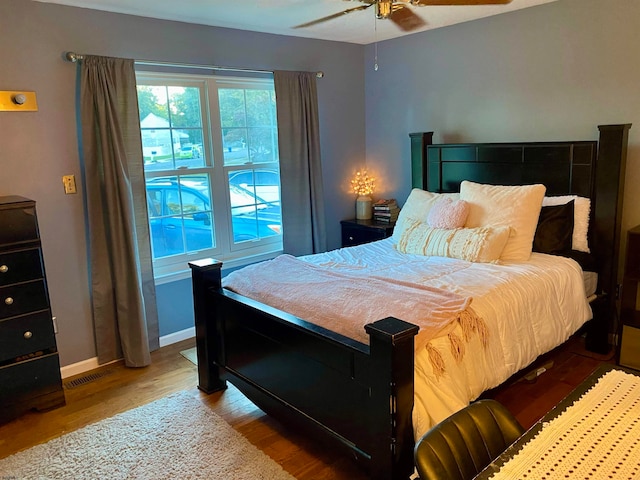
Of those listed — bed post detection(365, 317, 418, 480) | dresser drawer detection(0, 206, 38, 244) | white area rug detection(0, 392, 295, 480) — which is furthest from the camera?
dresser drawer detection(0, 206, 38, 244)

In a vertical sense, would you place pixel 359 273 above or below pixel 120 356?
above

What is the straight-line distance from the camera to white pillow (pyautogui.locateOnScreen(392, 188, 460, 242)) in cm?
348

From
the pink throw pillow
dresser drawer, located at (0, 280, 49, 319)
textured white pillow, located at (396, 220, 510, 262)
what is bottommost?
dresser drawer, located at (0, 280, 49, 319)

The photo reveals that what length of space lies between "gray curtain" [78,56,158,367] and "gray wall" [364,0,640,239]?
2.23 m

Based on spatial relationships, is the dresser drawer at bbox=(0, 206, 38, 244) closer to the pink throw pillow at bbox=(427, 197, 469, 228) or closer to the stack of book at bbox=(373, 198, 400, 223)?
the pink throw pillow at bbox=(427, 197, 469, 228)

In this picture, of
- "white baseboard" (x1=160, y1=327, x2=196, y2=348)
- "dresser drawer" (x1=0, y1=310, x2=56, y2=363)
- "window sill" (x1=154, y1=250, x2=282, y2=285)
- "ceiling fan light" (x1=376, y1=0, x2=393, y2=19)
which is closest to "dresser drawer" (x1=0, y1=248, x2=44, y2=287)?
"dresser drawer" (x1=0, y1=310, x2=56, y2=363)

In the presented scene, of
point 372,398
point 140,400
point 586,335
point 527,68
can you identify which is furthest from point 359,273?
point 527,68

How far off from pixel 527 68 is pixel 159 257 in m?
2.95

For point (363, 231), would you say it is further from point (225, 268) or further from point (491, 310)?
point (491, 310)

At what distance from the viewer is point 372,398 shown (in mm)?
1851

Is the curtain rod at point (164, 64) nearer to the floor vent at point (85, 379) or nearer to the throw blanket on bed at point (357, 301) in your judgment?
the throw blanket on bed at point (357, 301)

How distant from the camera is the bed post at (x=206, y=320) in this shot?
2.77m

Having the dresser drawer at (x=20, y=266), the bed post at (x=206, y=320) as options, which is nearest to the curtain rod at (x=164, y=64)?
the dresser drawer at (x=20, y=266)

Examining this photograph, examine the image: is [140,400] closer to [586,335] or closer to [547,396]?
[547,396]
